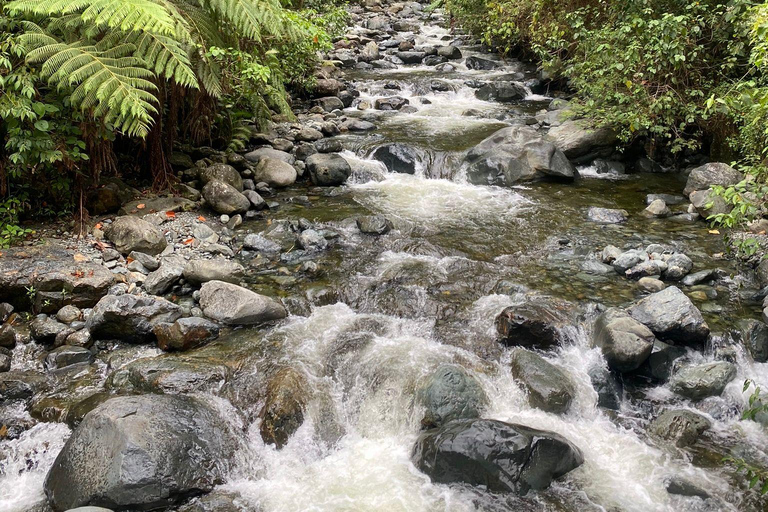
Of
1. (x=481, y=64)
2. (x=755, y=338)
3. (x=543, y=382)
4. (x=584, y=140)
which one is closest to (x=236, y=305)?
(x=543, y=382)

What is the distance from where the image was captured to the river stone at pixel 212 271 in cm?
558

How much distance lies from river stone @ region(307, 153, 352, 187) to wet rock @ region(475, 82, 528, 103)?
553cm

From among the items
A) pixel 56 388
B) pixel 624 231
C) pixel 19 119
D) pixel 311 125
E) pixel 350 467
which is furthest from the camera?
pixel 311 125

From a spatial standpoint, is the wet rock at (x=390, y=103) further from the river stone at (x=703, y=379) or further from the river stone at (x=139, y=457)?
the river stone at (x=139, y=457)

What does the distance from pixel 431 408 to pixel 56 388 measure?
2.89 metres

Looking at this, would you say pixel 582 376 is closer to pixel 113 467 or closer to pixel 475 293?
pixel 475 293

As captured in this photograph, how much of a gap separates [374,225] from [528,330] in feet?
8.54

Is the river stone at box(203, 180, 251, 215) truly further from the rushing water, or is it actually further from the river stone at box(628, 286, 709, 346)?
the river stone at box(628, 286, 709, 346)

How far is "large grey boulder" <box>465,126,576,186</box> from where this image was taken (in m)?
8.52

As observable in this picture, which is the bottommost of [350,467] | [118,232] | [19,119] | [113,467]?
[350,467]

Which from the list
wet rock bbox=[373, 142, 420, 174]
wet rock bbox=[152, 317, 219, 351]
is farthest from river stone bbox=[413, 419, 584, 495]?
wet rock bbox=[373, 142, 420, 174]

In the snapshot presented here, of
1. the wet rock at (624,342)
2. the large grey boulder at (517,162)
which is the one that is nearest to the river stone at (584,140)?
the large grey boulder at (517,162)

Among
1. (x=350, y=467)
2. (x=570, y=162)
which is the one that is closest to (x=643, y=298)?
(x=350, y=467)

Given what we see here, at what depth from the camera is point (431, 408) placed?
13.9ft
